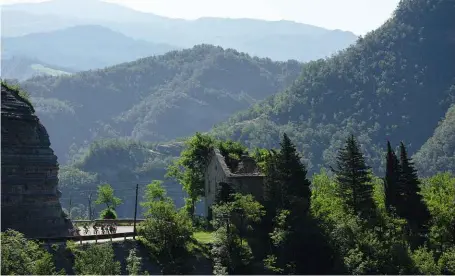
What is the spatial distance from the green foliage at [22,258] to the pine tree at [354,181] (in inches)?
1265

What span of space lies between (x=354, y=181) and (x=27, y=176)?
3118cm

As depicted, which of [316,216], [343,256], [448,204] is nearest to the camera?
[343,256]

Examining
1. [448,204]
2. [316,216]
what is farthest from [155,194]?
[448,204]

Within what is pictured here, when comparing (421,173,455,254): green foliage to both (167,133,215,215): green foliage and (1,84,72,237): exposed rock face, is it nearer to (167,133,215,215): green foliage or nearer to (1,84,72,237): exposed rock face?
(167,133,215,215): green foliage

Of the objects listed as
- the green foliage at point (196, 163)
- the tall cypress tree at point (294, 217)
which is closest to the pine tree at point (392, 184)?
the tall cypress tree at point (294, 217)

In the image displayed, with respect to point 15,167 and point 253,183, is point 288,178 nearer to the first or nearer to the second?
point 253,183

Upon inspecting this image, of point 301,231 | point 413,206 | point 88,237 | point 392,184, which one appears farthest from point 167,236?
point 413,206

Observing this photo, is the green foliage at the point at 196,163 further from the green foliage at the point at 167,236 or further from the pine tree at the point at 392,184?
the green foliage at the point at 167,236

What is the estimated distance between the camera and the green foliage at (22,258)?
44.8 m

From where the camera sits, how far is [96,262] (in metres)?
50.1

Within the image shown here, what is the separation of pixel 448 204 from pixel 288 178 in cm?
1682

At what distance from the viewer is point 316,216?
6844 cm

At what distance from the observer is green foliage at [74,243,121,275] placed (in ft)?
160

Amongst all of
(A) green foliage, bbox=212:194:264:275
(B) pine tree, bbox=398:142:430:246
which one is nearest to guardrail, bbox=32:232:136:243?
(A) green foliage, bbox=212:194:264:275
